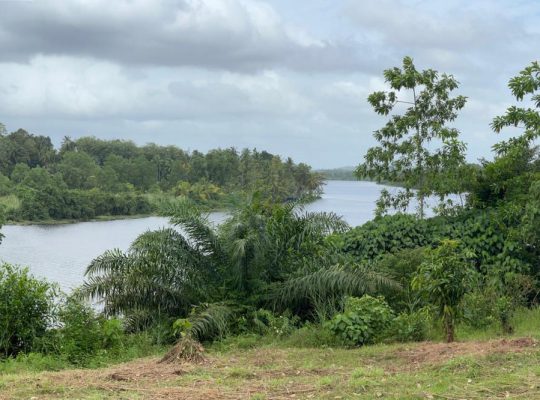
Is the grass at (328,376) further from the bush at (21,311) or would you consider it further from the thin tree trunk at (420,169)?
the thin tree trunk at (420,169)

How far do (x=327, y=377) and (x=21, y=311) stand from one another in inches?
205

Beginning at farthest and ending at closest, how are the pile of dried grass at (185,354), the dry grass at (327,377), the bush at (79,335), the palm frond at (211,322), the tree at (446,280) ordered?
the palm frond at (211,322)
the bush at (79,335)
the tree at (446,280)
the pile of dried grass at (185,354)
the dry grass at (327,377)

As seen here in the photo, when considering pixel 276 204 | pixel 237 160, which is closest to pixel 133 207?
pixel 237 160

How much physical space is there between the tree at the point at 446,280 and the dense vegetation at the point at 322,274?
2 cm

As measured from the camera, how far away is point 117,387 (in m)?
6.12

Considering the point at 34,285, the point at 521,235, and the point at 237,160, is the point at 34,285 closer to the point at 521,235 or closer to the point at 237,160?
the point at 521,235

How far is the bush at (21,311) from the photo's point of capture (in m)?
9.62

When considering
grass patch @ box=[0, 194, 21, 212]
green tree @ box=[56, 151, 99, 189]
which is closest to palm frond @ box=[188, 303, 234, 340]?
grass patch @ box=[0, 194, 21, 212]

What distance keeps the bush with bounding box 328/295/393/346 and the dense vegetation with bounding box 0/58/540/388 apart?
0.02 m

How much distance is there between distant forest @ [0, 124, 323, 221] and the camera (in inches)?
2704

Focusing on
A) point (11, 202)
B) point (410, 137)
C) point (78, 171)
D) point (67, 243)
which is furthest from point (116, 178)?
point (410, 137)

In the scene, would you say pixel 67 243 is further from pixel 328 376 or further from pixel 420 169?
pixel 328 376

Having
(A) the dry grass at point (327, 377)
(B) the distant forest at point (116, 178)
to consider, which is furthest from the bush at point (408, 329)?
(B) the distant forest at point (116, 178)

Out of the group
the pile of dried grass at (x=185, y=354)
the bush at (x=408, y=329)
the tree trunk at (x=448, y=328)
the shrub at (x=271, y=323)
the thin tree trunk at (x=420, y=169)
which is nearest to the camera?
the pile of dried grass at (x=185, y=354)
